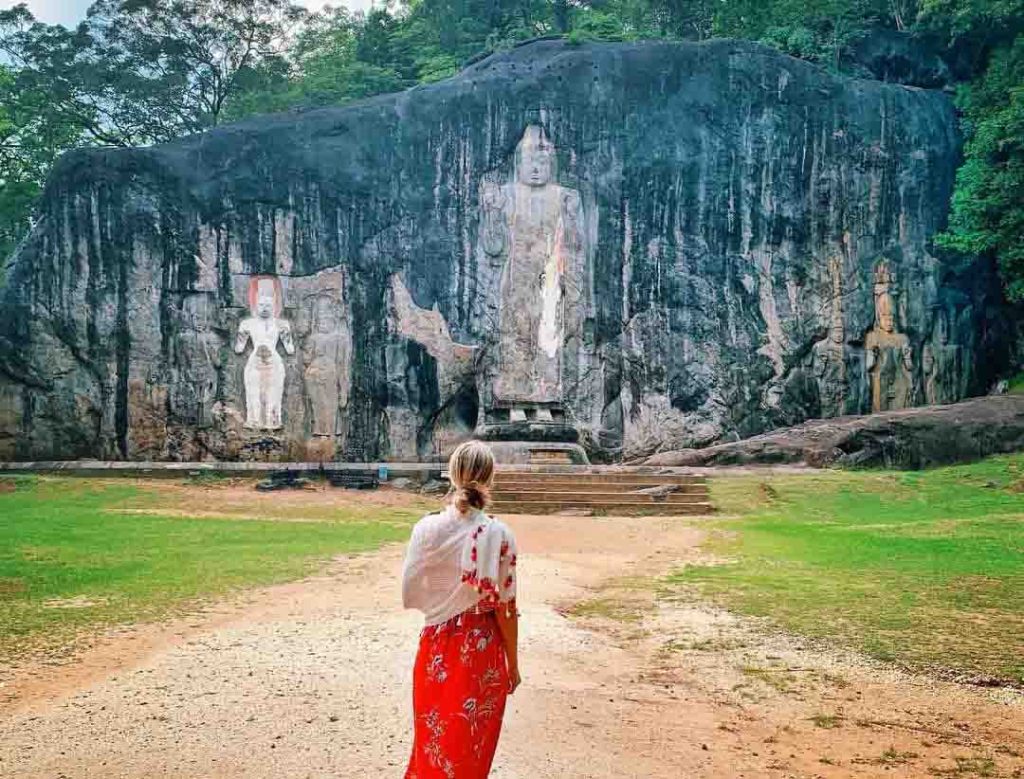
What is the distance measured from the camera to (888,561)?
27.2 ft

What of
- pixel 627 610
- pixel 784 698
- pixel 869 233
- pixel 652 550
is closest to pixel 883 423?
pixel 869 233

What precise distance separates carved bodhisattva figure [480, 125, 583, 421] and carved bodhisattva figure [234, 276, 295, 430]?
4.67 meters

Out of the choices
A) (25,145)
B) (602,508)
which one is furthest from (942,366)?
(25,145)

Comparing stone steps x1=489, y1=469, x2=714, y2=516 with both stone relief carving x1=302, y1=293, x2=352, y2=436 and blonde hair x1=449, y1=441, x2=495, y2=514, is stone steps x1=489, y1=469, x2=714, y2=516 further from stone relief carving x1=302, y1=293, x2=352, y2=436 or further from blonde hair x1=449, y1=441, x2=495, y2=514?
blonde hair x1=449, y1=441, x2=495, y2=514

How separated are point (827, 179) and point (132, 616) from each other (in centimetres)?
1914

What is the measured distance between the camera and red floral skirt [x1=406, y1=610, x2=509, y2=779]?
3043mm

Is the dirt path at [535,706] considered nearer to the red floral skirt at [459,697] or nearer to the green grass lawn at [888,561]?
the green grass lawn at [888,561]

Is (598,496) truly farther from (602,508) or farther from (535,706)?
(535,706)

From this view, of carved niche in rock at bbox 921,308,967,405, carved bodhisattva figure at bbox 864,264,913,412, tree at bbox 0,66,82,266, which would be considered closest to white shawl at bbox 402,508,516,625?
carved bodhisattva figure at bbox 864,264,913,412

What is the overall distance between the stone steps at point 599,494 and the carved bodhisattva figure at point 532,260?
6066mm

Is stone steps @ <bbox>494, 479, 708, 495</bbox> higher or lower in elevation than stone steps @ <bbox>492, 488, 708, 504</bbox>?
higher

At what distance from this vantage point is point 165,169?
827 inches

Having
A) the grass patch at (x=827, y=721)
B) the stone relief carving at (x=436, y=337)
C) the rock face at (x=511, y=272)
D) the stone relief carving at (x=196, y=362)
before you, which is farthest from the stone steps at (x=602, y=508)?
the stone relief carving at (x=196, y=362)

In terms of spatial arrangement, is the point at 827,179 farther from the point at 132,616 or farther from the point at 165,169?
the point at 132,616
